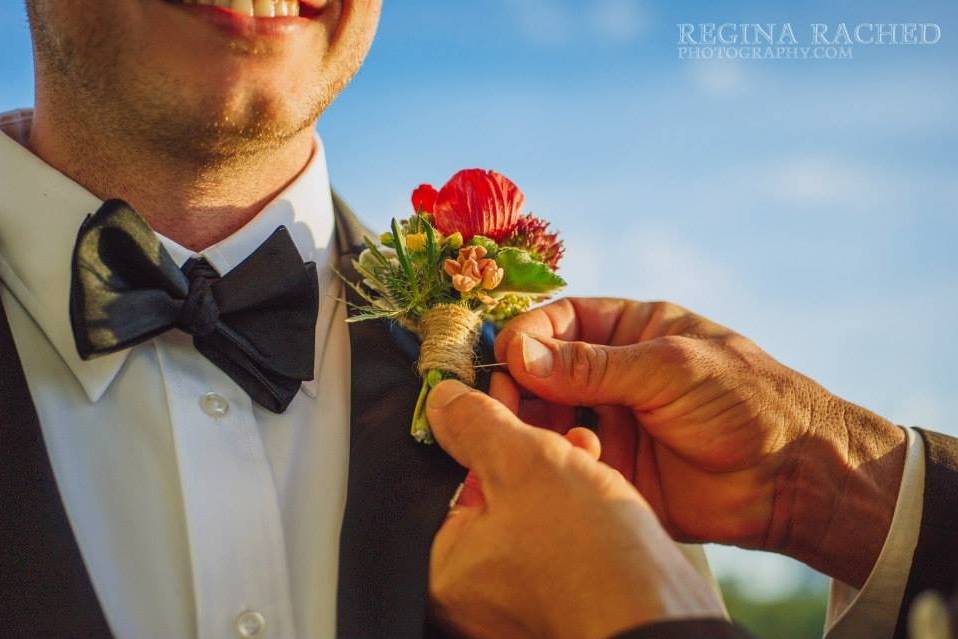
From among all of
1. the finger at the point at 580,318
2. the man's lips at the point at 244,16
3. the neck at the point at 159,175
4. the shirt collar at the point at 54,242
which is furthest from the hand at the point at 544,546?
the man's lips at the point at 244,16

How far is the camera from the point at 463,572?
163 cm

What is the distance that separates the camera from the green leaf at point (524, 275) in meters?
1.97

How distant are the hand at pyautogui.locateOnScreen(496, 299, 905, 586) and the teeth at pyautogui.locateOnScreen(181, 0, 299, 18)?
2.87 ft

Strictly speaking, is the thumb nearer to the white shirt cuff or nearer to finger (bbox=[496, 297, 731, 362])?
finger (bbox=[496, 297, 731, 362])

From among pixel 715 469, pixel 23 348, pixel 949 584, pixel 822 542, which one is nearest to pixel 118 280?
pixel 23 348

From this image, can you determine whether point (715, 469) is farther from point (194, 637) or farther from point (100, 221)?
point (100, 221)

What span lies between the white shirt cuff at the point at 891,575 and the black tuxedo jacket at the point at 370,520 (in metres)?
0.02

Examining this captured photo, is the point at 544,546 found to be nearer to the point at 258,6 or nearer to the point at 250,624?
the point at 250,624

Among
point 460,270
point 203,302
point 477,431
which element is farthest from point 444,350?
point 203,302

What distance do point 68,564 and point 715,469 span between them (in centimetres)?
136

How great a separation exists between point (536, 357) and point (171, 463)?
0.76 m

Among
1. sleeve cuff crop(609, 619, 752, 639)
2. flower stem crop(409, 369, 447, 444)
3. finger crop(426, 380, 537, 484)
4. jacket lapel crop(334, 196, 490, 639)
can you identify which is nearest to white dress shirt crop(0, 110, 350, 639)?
jacket lapel crop(334, 196, 490, 639)

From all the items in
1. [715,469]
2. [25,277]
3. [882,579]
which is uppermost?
[25,277]

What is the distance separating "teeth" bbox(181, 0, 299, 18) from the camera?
2062 millimetres
